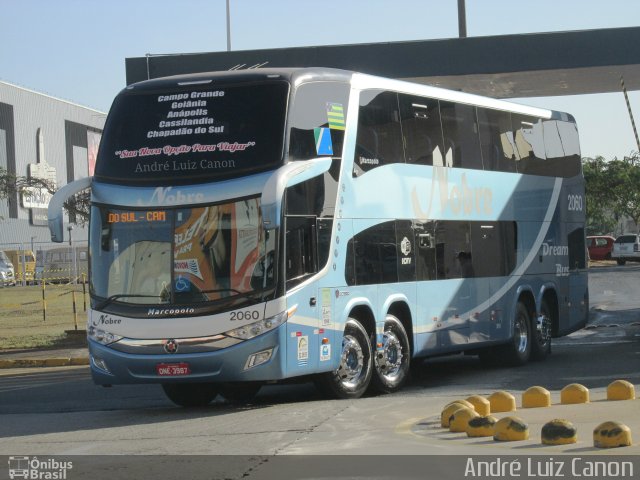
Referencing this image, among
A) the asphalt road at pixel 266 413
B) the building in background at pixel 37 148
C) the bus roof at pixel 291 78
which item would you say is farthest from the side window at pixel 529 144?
the building in background at pixel 37 148

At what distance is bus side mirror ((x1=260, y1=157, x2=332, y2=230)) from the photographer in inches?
508

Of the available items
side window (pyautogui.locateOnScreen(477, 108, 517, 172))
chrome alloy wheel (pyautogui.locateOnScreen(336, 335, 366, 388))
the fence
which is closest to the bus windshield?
chrome alloy wheel (pyautogui.locateOnScreen(336, 335, 366, 388))

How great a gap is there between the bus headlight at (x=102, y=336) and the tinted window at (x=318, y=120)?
9.55ft

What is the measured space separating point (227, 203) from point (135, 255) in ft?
4.12

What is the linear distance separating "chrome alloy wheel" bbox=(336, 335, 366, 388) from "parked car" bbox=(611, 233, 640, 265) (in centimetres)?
5293

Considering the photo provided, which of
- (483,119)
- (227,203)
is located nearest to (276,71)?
(227,203)

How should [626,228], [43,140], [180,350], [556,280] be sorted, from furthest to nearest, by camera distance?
[626,228], [43,140], [556,280], [180,350]

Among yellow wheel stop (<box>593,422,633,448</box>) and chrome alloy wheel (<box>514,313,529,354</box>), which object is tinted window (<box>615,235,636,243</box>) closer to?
chrome alloy wheel (<box>514,313,529,354</box>)

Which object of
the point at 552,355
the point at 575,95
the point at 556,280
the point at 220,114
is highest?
the point at 575,95

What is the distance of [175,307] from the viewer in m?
13.4

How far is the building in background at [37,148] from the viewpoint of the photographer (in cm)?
8312

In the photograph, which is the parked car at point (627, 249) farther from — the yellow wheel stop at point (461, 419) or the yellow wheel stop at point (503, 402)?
the yellow wheel stop at point (461, 419)

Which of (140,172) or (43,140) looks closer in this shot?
(140,172)

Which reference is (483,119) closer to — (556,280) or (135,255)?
(556,280)
